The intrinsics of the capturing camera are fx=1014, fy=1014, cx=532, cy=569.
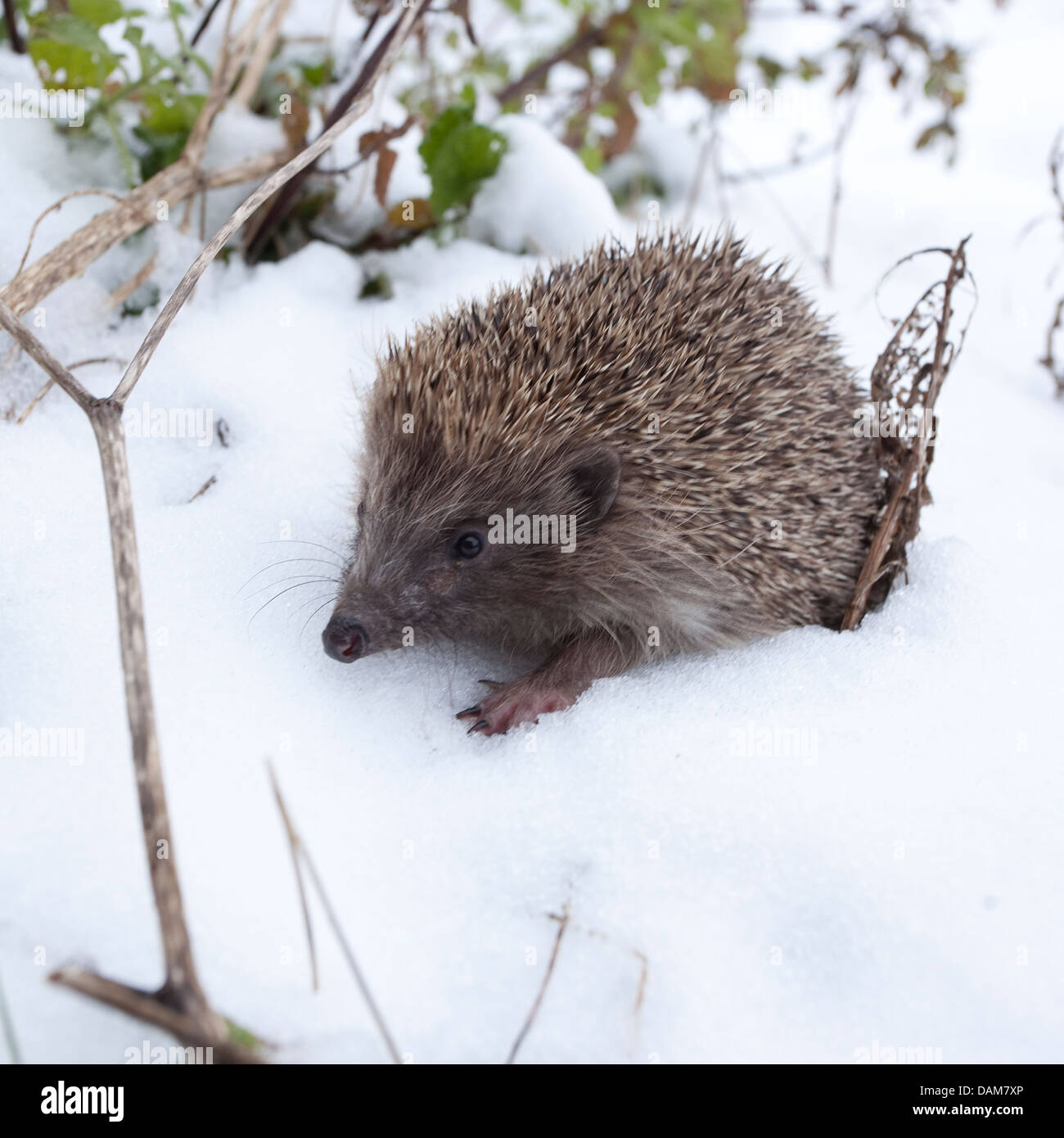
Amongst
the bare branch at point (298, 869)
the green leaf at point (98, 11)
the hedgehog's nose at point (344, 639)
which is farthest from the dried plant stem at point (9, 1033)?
the green leaf at point (98, 11)

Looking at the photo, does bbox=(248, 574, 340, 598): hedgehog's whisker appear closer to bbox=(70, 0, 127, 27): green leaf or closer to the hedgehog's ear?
the hedgehog's ear

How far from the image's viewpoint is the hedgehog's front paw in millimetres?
2127

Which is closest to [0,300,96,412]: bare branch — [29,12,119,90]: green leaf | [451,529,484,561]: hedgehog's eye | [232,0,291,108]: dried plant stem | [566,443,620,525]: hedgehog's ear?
[451,529,484,561]: hedgehog's eye

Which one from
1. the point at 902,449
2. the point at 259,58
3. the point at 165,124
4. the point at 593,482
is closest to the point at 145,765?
the point at 593,482

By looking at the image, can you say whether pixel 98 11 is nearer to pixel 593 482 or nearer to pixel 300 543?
pixel 300 543

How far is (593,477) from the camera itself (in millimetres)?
2334

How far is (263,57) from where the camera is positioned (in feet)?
11.1

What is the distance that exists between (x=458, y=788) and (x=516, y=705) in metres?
0.29

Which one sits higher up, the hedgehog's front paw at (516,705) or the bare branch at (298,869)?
the bare branch at (298,869)

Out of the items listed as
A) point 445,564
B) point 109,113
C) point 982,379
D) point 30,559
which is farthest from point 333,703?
point 982,379

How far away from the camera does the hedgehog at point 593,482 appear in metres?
2.28

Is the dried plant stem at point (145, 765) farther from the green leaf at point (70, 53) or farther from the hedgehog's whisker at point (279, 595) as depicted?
the green leaf at point (70, 53)

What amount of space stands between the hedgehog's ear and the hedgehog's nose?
23.1 inches

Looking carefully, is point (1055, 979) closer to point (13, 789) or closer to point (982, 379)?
point (13, 789)
